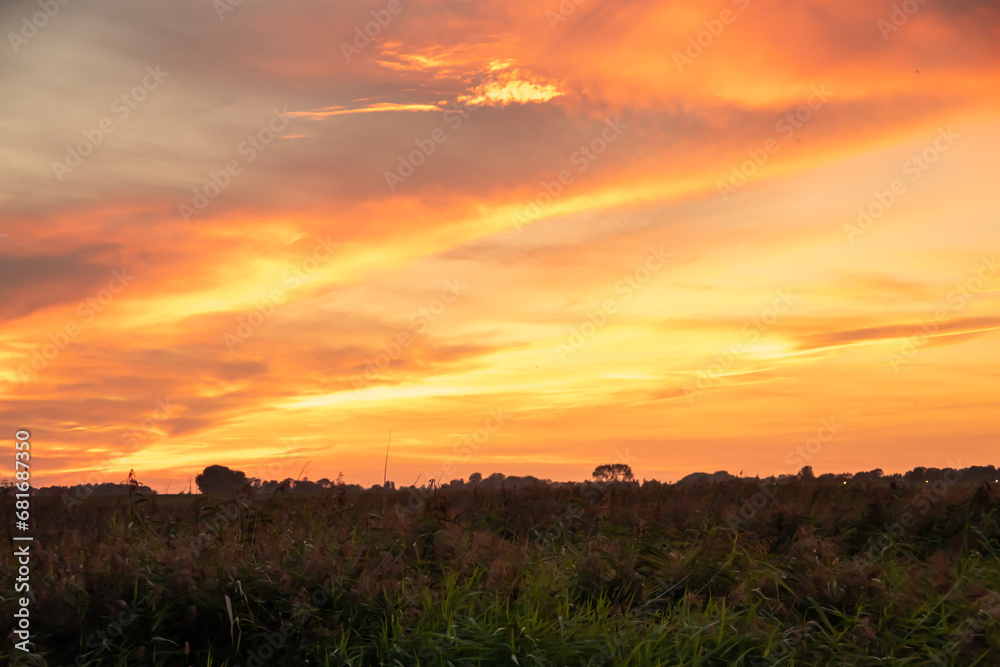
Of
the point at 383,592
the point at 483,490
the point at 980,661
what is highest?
the point at 483,490

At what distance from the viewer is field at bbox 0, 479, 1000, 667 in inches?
266

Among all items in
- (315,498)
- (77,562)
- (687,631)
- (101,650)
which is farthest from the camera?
(315,498)

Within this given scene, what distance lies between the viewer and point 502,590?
24.9 ft

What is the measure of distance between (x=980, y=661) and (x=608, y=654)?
3.15m

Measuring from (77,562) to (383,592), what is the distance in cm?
299

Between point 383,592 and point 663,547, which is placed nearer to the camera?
point 383,592

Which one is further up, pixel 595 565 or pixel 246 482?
pixel 246 482

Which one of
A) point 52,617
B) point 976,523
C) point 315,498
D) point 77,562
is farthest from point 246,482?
point 976,523

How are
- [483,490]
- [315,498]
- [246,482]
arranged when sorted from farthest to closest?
[483,490]
[315,498]
[246,482]

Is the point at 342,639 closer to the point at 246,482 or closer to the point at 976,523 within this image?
the point at 246,482

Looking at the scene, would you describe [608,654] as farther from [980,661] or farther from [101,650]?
[101,650]

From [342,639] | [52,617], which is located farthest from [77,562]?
[342,639]

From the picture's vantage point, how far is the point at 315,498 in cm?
1210

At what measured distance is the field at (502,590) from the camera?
675 cm
